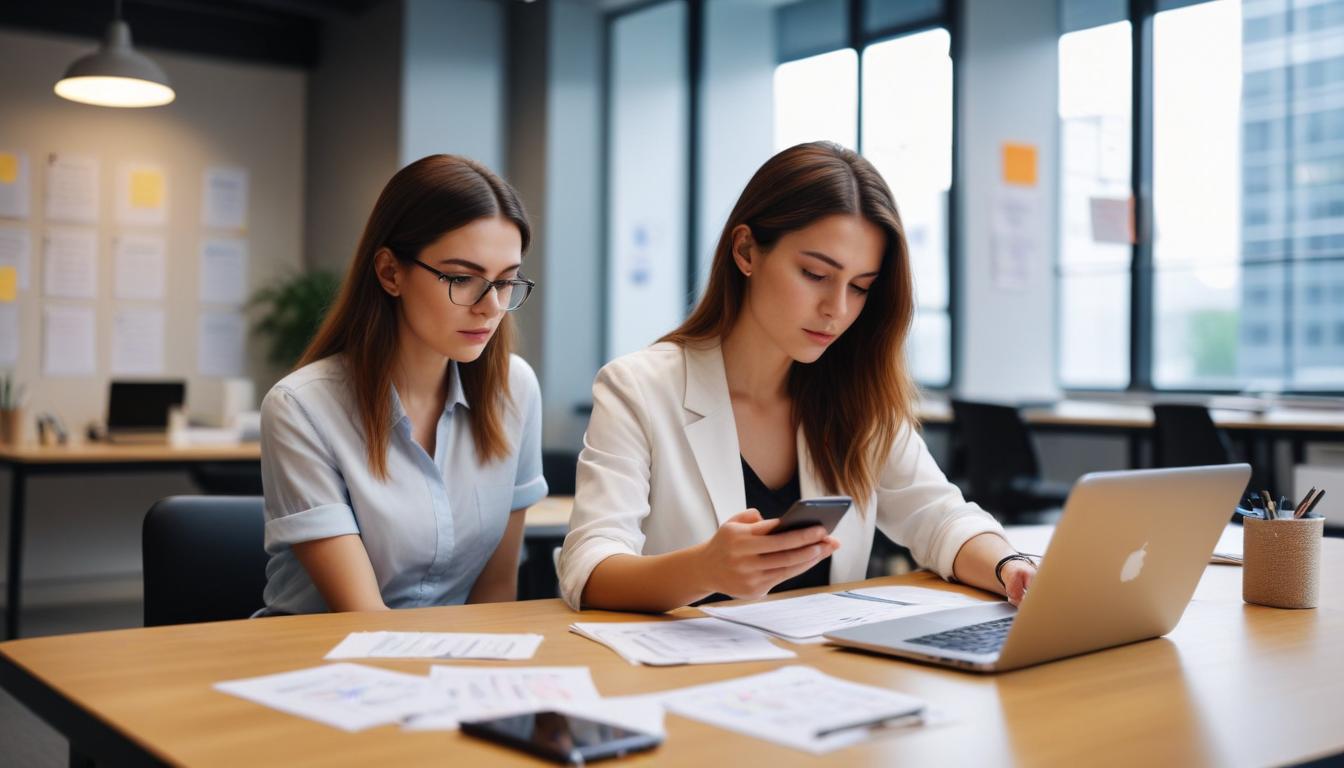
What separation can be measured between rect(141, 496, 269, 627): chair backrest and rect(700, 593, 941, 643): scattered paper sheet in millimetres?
792

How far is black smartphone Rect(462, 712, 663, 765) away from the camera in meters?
0.86

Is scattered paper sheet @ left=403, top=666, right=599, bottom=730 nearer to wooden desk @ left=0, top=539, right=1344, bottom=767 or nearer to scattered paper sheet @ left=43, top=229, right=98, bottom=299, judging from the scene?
wooden desk @ left=0, top=539, right=1344, bottom=767

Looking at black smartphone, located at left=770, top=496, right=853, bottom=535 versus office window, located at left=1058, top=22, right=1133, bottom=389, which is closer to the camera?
black smartphone, located at left=770, top=496, right=853, bottom=535

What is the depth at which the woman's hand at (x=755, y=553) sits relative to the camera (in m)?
1.28

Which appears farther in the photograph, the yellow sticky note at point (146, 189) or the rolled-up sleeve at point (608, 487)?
the yellow sticky note at point (146, 189)

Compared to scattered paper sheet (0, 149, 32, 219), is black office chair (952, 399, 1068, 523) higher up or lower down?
lower down

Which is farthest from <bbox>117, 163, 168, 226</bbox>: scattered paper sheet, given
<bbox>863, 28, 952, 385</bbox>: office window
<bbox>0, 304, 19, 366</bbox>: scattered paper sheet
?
<bbox>863, 28, 952, 385</bbox>: office window

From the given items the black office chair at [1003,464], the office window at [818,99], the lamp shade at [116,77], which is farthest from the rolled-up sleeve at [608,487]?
the office window at [818,99]

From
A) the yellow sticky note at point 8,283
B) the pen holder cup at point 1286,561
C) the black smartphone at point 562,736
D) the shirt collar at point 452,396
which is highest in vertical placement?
the yellow sticky note at point 8,283

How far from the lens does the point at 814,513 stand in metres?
1.23

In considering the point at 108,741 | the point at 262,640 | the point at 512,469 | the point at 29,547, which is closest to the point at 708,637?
the point at 262,640

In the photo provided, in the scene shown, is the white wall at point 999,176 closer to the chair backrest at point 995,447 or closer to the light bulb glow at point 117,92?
the chair backrest at point 995,447

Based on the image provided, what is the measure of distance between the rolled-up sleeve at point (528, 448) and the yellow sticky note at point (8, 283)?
14.3 feet

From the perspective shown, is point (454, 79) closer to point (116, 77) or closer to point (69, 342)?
point (116, 77)
